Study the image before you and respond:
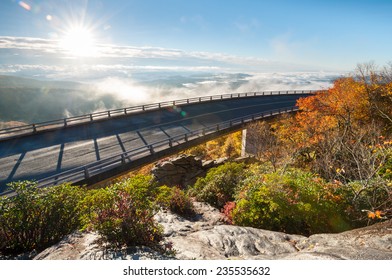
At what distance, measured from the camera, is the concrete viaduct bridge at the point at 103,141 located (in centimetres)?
1558

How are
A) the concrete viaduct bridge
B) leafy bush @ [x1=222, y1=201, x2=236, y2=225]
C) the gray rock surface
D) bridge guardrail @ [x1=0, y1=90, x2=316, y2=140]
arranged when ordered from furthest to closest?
bridge guardrail @ [x1=0, y1=90, x2=316, y2=140] → the concrete viaduct bridge → leafy bush @ [x1=222, y1=201, x2=236, y2=225] → the gray rock surface

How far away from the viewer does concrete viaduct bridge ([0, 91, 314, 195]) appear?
51.1 feet

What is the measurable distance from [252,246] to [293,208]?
11.4ft

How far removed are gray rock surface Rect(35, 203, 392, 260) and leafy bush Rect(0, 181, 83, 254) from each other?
1.16m

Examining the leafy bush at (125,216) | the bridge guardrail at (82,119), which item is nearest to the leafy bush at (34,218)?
the leafy bush at (125,216)

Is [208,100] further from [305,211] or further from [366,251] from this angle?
[366,251]

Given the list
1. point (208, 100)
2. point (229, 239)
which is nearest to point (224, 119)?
point (208, 100)

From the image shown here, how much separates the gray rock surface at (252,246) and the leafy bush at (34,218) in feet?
3.81

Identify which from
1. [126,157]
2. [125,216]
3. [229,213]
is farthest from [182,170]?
[125,216]

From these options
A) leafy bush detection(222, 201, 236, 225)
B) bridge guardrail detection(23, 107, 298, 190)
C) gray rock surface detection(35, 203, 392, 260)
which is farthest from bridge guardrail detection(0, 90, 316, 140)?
leafy bush detection(222, 201, 236, 225)

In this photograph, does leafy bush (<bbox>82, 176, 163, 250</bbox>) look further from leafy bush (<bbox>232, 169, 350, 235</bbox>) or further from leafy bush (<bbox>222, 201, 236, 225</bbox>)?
leafy bush (<bbox>222, 201, 236, 225</bbox>)

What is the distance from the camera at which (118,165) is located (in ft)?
54.5

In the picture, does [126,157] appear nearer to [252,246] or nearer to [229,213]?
[229,213]

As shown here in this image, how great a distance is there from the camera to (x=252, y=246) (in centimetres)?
723
